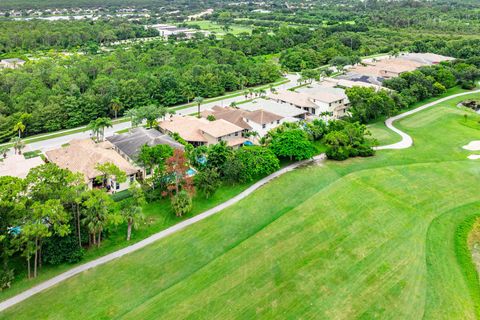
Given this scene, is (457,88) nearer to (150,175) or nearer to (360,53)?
(360,53)

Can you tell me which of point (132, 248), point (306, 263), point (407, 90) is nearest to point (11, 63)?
point (132, 248)

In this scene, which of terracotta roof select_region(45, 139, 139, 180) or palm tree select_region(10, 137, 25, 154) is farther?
palm tree select_region(10, 137, 25, 154)

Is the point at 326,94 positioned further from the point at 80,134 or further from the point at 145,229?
Answer: the point at 145,229

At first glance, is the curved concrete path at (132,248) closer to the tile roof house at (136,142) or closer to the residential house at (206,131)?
the residential house at (206,131)

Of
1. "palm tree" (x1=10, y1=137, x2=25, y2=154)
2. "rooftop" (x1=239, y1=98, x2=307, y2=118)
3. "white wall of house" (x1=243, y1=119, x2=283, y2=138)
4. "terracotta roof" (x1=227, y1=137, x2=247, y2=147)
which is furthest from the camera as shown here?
"rooftop" (x1=239, y1=98, x2=307, y2=118)

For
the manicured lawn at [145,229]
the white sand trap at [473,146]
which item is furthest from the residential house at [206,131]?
the white sand trap at [473,146]

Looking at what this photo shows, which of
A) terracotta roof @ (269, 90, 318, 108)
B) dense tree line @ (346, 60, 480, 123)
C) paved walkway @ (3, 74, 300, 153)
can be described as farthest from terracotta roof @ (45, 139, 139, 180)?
dense tree line @ (346, 60, 480, 123)

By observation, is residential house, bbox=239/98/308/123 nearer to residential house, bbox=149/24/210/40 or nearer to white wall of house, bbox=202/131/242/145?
white wall of house, bbox=202/131/242/145
